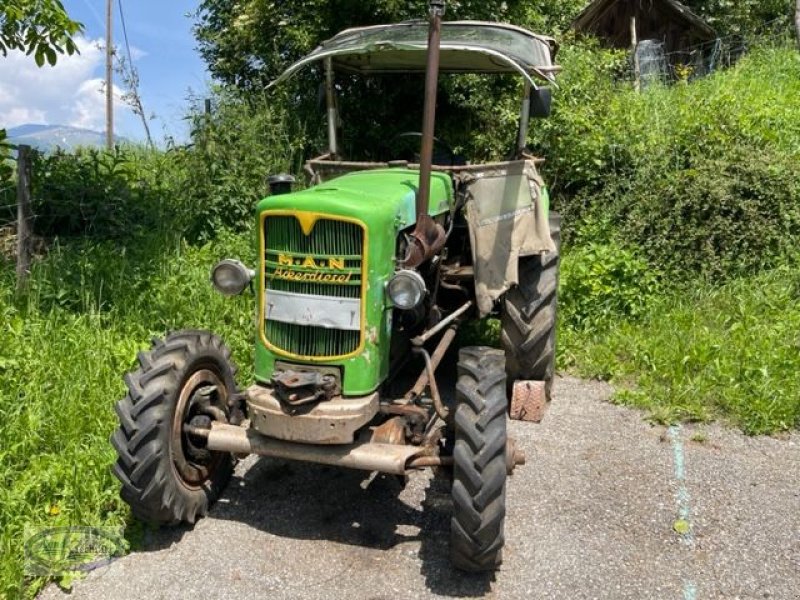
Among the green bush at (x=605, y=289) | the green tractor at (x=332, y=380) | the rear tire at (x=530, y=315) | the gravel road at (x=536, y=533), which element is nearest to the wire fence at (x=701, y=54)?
the green bush at (x=605, y=289)

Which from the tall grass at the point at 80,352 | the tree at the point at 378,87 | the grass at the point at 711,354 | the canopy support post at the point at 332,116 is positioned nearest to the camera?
the tall grass at the point at 80,352

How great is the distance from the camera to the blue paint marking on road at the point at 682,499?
3334mm

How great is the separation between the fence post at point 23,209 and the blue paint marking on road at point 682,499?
15.2 ft

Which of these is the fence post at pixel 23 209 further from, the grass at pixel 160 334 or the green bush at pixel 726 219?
the green bush at pixel 726 219

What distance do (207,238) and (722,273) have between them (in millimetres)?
4680

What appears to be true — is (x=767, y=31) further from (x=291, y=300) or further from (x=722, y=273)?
(x=291, y=300)

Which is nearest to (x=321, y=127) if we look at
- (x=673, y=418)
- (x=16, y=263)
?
(x=16, y=263)

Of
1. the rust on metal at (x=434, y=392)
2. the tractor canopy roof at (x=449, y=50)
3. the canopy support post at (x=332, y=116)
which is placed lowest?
the rust on metal at (x=434, y=392)

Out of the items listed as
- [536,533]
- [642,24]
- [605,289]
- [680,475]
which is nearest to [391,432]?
[536,533]

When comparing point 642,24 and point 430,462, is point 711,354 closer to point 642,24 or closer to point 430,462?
point 430,462

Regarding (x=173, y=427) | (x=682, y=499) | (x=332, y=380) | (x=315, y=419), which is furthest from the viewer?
(x=682, y=499)

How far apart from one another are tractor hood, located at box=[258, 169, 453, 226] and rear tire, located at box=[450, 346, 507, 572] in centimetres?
92

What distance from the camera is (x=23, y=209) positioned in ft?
18.3

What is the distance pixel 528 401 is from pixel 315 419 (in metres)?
2.10
